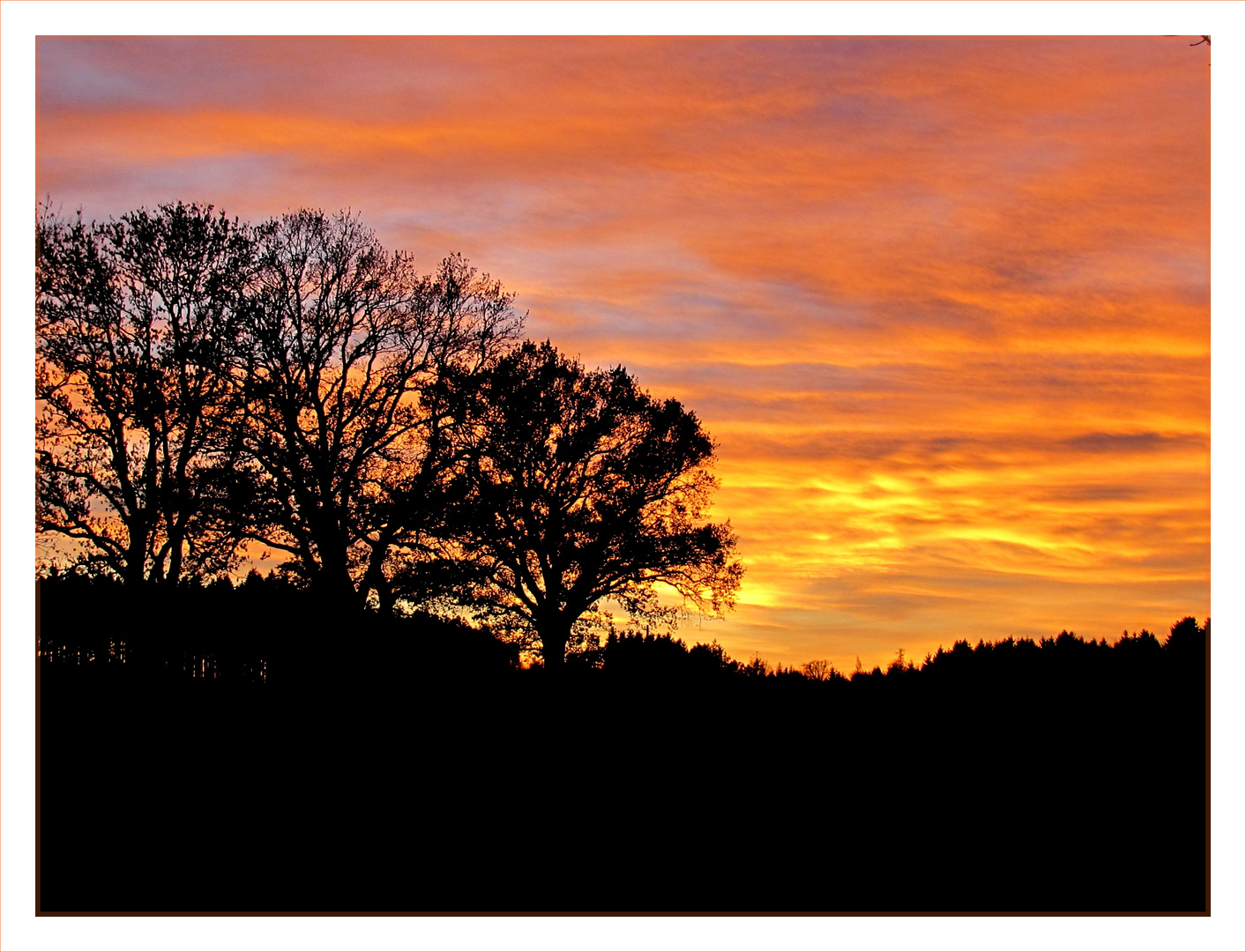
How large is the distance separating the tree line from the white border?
1745 centimetres

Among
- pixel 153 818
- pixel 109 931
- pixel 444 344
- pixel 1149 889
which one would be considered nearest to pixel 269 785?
pixel 153 818

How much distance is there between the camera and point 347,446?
3167 centimetres

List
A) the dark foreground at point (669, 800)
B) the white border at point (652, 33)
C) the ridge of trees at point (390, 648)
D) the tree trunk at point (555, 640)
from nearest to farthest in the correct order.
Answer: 1. the white border at point (652, 33)
2. the dark foreground at point (669, 800)
3. the ridge of trees at point (390, 648)
4. the tree trunk at point (555, 640)

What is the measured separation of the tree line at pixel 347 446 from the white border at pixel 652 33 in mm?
17446

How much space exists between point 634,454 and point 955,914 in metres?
26.8

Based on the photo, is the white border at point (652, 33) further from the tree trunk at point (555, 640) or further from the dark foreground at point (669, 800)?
the tree trunk at point (555, 640)

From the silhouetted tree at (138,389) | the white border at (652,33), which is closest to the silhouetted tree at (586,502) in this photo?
the silhouetted tree at (138,389)

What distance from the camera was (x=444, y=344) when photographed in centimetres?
3375

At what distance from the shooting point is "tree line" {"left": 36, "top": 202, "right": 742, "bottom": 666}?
27844mm

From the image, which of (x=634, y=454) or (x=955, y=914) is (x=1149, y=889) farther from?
(x=634, y=454)

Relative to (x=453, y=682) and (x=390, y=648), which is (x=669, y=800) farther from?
(x=390, y=648)

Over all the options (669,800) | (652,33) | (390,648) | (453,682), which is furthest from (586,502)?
(652,33)

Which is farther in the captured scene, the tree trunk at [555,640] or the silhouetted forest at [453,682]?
the tree trunk at [555,640]

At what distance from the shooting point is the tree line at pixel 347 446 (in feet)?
91.4
